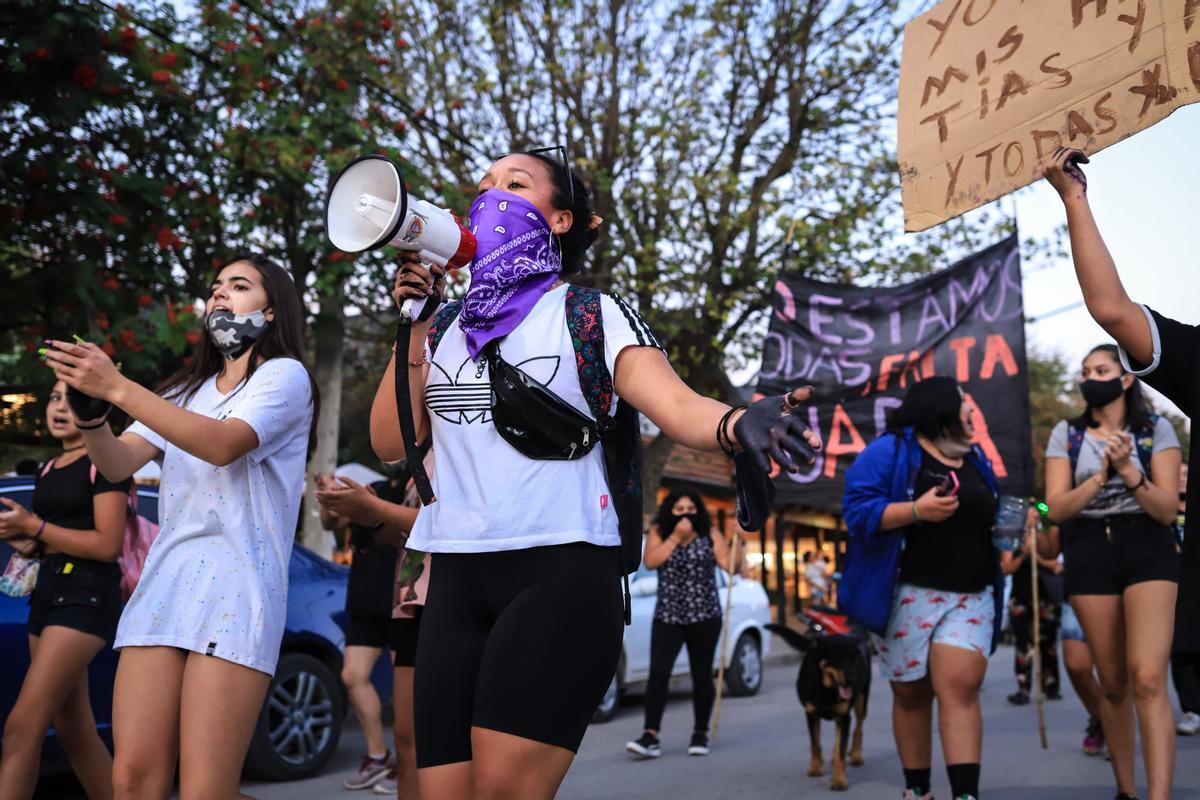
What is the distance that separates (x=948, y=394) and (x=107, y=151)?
8.66 m

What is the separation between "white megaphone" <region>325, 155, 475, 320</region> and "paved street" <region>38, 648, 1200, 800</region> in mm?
4486

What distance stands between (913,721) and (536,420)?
3558 mm

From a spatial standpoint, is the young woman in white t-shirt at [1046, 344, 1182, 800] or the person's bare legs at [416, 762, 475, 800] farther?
the young woman in white t-shirt at [1046, 344, 1182, 800]

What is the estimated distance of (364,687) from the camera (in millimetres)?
6809

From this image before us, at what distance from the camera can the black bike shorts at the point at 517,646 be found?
232 centimetres

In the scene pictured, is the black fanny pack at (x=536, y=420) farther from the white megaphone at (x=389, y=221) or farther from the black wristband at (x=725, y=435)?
the black wristband at (x=725, y=435)

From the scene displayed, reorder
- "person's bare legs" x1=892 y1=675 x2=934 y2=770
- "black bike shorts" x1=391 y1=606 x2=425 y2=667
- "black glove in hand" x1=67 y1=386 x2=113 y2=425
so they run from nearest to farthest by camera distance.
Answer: "black glove in hand" x1=67 y1=386 x2=113 y2=425 < "black bike shorts" x1=391 y1=606 x2=425 y2=667 < "person's bare legs" x1=892 y1=675 x2=934 y2=770

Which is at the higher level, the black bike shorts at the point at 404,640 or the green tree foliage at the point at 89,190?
the green tree foliage at the point at 89,190

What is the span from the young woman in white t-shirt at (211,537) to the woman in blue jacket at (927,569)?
2.85 metres

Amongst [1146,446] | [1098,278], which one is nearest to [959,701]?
[1146,446]

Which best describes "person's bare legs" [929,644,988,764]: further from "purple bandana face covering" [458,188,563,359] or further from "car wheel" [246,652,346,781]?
"car wheel" [246,652,346,781]

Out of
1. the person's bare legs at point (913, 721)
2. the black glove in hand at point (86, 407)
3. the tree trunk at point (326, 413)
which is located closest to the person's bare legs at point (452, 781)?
the black glove in hand at point (86, 407)

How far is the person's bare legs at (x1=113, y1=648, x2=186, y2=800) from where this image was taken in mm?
2969

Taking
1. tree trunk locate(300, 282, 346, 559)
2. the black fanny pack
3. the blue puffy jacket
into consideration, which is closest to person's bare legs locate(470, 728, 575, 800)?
the black fanny pack
